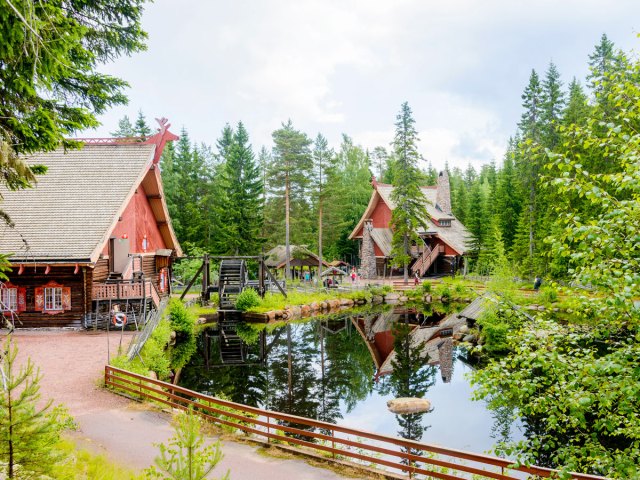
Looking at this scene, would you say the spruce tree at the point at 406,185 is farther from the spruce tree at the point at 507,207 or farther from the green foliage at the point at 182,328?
the green foliage at the point at 182,328

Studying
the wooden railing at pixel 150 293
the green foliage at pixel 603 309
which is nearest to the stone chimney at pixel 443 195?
the wooden railing at pixel 150 293

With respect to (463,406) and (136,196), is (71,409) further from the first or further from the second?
(136,196)

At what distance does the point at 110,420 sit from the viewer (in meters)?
10.5

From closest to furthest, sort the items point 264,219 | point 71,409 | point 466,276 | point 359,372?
point 71,409 → point 359,372 → point 466,276 → point 264,219

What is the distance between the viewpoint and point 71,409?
1098cm

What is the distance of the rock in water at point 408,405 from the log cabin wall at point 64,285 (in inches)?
530

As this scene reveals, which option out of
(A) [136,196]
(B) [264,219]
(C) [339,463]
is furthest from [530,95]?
(C) [339,463]

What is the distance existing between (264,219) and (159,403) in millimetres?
33836

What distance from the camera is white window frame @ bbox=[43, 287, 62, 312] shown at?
64.0ft

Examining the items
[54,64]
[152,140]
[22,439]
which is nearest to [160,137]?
[152,140]

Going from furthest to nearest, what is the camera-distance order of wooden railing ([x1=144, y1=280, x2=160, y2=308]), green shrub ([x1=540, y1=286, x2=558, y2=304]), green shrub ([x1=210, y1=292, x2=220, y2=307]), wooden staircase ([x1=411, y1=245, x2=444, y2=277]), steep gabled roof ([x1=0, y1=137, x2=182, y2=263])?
wooden staircase ([x1=411, y1=245, x2=444, y2=277])
green shrub ([x1=210, y1=292, x2=220, y2=307])
green shrub ([x1=540, y1=286, x2=558, y2=304])
wooden railing ([x1=144, y1=280, x2=160, y2=308])
steep gabled roof ([x1=0, y1=137, x2=182, y2=263])

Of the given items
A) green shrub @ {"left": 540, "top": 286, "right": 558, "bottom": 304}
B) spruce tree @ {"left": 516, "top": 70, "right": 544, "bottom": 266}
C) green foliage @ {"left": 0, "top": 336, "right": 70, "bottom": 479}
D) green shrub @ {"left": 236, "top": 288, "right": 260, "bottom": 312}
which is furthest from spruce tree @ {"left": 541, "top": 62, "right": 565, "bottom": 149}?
green foliage @ {"left": 0, "top": 336, "right": 70, "bottom": 479}

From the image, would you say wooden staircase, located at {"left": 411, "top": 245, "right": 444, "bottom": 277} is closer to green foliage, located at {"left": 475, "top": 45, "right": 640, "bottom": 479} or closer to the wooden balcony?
the wooden balcony

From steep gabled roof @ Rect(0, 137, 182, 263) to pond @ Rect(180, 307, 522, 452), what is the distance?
708 cm
